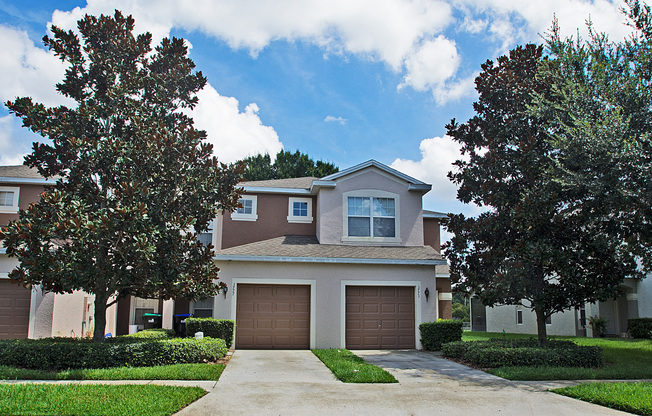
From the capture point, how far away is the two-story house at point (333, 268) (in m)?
16.6

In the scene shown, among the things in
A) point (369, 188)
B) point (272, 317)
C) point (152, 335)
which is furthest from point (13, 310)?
point (369, 188)

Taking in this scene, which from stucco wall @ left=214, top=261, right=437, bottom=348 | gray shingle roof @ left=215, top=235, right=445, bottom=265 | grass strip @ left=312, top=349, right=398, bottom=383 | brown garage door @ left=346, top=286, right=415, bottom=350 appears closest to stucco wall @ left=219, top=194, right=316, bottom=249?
gray shingle roof @ left=215, top=235, right=445, bottom=265

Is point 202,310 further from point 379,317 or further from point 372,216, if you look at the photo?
point 372,216

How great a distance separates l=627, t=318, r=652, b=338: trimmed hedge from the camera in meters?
21.3

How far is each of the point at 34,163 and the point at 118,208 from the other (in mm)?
3702

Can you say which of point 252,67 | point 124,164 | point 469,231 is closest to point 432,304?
point 469,231

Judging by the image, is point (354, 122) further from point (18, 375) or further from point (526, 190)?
point (18, 375)

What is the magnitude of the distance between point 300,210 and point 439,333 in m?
6.94

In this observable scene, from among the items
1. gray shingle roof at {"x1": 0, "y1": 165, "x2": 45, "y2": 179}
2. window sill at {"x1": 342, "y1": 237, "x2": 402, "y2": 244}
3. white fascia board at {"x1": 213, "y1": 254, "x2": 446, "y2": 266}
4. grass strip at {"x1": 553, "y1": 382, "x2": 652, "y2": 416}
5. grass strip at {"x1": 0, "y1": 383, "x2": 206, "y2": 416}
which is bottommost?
grass strip at {"x1": 553, "y1": 382, "x2": 652, "y2": 416}

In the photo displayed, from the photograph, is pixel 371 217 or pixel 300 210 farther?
pixel 300 210

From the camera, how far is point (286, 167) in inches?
1581

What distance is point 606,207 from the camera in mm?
12242

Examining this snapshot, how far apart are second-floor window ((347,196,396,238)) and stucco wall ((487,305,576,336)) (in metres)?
8.92

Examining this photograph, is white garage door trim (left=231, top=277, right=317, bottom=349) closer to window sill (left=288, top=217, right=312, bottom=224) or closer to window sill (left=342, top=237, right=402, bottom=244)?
window sill (left=342, top=237, right=402, bottom=244)
